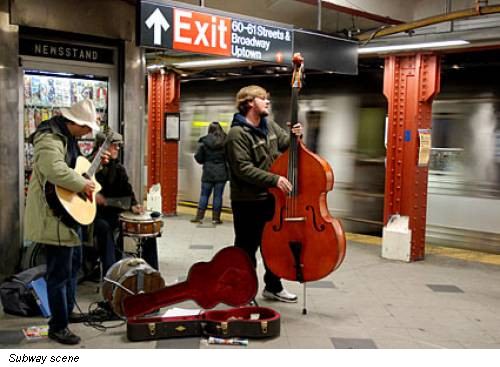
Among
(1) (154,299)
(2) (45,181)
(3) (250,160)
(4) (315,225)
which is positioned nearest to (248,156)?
(3) (250,160)

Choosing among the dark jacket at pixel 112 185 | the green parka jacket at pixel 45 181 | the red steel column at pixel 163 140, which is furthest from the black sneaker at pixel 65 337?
the red steel column at pixel 163 140

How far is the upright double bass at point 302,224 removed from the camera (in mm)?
3953

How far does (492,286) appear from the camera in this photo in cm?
560

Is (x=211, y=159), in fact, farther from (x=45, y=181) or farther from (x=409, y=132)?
(x=45, y=181)

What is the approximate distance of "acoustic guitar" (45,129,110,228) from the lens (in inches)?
139

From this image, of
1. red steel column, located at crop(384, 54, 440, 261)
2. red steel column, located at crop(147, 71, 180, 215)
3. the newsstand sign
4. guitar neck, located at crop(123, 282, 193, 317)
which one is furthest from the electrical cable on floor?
red steel column, located at crop(147, 71, 180, 215)

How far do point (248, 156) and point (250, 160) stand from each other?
0.04 m

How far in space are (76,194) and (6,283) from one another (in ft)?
3.99

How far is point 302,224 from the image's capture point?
4.04 m

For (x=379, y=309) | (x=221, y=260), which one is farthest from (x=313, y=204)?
(x=379, y=309)

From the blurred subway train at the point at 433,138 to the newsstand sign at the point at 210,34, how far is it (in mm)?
3018

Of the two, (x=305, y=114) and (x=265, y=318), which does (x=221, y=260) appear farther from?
(x=305, y=114)

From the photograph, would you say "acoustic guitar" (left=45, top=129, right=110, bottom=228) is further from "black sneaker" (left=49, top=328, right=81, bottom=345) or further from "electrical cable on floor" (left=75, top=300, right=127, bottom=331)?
"electrical cable on floor" (left=75, top=300, right=127, bottom=331)
